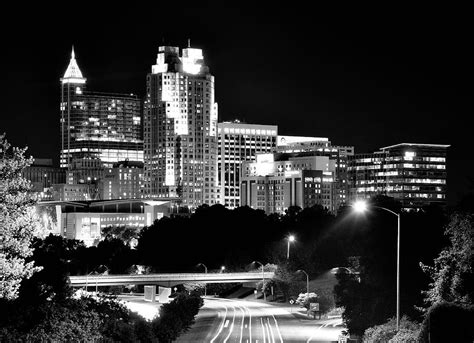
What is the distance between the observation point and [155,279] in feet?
465

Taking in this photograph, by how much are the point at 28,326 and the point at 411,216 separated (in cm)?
3423

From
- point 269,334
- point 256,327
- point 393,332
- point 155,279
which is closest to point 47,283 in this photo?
point 269,334

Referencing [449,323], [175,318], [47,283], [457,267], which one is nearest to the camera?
[449,323]

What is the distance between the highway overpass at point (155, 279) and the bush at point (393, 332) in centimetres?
6257

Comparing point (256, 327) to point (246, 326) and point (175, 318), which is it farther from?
point (175, 318)

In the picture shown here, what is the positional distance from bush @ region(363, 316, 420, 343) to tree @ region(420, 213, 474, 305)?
2.30 m

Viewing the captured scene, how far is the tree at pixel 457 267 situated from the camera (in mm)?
60812

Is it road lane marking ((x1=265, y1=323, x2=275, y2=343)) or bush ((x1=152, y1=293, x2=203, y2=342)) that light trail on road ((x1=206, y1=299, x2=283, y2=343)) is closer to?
road lane marking ((x1=265, y1=323, x2=275, y2=343))

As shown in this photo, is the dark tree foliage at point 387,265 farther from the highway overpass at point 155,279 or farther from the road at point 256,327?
the highway overpass at point 155,279

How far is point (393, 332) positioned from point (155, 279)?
77.5 metres

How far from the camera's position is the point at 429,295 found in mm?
67438

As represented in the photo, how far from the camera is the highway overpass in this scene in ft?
433

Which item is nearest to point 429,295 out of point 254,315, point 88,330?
point 88,330

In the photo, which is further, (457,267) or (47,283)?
(47,283)
